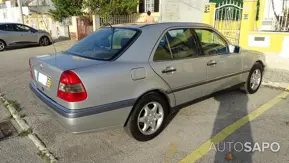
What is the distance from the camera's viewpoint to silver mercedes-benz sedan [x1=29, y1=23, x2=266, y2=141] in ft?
8.71

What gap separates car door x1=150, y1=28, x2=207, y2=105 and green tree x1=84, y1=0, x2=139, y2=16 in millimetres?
11094

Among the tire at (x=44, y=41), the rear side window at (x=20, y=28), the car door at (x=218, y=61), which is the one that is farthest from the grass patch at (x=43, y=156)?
the tire at (x=44, y=41)

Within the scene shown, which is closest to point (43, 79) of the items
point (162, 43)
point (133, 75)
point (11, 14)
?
point (133, 75)

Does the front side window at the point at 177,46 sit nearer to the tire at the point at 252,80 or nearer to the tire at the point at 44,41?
the tire at the point at 252,80

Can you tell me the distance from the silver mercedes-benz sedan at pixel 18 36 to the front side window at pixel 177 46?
12.0 m

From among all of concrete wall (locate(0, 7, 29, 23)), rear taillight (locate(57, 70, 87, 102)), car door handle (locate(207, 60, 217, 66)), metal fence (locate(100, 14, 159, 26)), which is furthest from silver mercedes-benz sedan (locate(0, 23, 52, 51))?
car door handle (locate(207, 60, 217, 66))

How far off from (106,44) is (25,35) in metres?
11.9

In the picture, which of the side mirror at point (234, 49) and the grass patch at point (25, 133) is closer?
the grass patch at point (25, 133)

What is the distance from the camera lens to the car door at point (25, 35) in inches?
518

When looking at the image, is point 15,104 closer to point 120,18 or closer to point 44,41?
point 44,41

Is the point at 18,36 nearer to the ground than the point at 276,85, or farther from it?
farther from it

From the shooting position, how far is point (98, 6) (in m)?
14.6

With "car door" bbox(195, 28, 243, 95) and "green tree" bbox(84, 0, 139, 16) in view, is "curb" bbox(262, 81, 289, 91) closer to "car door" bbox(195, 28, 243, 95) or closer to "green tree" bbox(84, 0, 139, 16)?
"car door" bbox(195, 28, 243, 95)

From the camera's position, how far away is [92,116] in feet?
8.79
